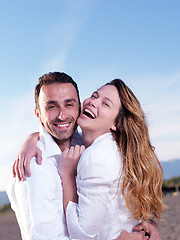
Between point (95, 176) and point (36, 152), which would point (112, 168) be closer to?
point (95, 176)

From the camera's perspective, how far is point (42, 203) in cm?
287

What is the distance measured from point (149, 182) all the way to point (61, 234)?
1.01 metres

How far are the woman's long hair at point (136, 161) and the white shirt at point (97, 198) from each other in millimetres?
107

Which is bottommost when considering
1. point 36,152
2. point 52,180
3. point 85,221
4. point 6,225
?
point 6,225

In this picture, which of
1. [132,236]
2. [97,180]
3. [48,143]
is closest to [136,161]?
[97,180]

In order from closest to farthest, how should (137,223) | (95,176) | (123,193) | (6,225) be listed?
(95,176) < (123,193) < (137,223) < (6,225)

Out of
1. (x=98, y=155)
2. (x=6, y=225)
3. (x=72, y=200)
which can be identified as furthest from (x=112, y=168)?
(x=6, y=225)

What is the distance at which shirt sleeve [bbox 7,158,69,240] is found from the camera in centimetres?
282

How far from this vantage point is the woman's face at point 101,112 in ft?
10.2

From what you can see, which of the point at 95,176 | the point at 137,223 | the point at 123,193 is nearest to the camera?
the point at 95,176

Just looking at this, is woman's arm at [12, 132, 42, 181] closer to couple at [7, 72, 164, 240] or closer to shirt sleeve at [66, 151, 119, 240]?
couple at [7, 72, 164, 240]

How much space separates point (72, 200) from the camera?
2918 millimetres

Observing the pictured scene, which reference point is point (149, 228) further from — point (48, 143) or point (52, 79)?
point (52, 79)

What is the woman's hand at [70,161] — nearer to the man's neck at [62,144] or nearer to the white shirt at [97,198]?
the white shirt at [97,198]
